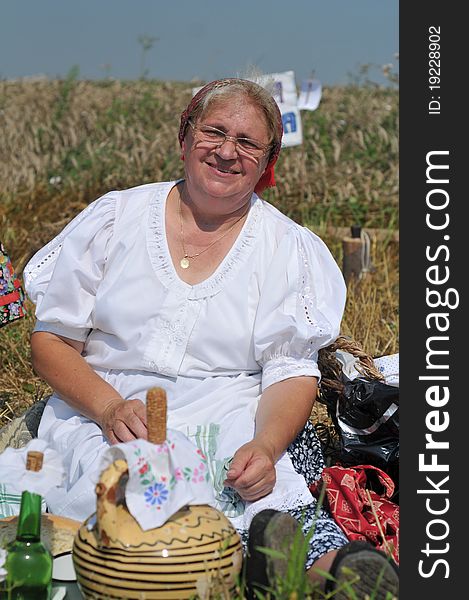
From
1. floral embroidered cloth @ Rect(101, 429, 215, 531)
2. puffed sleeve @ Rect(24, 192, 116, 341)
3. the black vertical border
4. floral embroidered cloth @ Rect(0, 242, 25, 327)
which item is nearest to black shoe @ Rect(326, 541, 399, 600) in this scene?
the black vertical border

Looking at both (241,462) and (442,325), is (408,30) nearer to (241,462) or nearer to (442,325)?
(442,325)

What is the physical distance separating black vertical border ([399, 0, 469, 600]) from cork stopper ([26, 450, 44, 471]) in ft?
2.97

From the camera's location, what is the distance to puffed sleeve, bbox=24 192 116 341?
120 inches

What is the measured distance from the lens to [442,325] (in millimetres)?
2492

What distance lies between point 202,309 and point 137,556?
1084 mm

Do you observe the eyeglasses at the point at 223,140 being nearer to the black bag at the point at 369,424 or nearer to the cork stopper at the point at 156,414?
the black bag at the point at 369,424

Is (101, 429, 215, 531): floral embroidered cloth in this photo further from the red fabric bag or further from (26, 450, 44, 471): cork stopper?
the red fabric bag

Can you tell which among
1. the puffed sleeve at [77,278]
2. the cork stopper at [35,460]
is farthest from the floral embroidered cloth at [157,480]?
the puffed sleeve at [77,278]

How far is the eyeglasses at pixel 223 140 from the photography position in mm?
2975

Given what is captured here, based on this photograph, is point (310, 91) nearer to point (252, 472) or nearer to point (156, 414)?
point (252, 472)

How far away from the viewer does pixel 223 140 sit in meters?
2.98

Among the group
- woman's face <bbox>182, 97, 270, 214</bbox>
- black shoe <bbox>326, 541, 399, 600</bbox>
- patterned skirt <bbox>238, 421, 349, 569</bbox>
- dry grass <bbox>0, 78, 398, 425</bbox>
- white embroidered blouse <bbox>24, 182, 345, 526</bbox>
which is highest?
dry grass <bbox>0, 78, 398, 425</bbox>

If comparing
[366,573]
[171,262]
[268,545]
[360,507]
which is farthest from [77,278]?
[366,573]

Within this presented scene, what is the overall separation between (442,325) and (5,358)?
303cm
